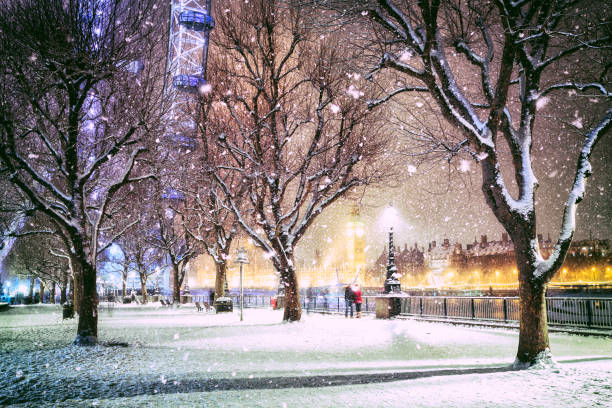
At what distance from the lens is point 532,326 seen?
8.23 meters

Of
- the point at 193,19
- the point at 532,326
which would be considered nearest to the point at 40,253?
the point at 193,19

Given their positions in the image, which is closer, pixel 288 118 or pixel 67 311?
pixel 288 118

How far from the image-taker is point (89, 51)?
12.4 metres

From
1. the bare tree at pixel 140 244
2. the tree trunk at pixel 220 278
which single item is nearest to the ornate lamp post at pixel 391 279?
the tree trunk at pixel 220 278

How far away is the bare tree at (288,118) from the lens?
1859 cm

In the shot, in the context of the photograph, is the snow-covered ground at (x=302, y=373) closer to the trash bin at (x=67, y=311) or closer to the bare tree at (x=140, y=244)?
the trash bin at (x=67, y=311)

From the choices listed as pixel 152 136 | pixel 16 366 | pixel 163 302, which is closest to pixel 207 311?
pixel 163 302

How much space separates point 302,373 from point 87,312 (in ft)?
25.2

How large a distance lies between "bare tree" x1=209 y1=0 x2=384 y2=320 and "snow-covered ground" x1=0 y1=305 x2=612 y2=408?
21.1 ft

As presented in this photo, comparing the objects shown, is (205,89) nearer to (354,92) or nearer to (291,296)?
(354,92)

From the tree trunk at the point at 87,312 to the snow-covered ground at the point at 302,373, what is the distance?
1.57 feet

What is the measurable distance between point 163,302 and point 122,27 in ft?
107

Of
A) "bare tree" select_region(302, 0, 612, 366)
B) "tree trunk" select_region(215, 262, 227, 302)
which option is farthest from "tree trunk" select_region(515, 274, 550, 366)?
"tree trunk" select_region(215, 262, 227, 302)

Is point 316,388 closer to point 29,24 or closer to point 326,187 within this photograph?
point 29,24
